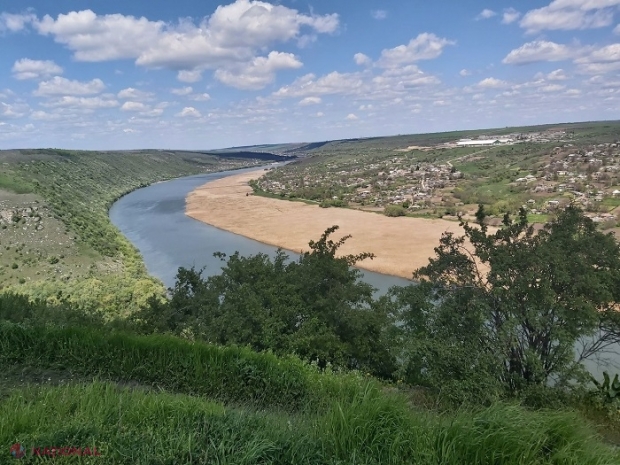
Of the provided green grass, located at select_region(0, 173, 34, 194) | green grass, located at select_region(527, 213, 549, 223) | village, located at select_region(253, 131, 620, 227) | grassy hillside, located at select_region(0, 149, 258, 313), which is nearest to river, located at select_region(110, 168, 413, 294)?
grassy hillside, located at select_region(0, 149, 258, 313)

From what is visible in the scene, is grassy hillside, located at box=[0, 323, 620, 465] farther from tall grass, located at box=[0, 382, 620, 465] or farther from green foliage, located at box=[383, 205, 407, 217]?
green foliage, located at box=[383, 205, 407, 217]

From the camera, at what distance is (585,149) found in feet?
317

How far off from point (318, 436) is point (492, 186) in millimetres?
72908

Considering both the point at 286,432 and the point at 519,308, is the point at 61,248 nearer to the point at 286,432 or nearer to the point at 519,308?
the point at 519,308

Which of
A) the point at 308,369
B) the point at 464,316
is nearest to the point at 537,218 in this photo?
the point at 464,316

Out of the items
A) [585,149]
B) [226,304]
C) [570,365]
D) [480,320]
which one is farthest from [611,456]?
[585,149]

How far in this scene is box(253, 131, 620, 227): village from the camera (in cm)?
5120

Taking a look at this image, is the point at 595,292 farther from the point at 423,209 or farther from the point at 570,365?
the point at 423,209

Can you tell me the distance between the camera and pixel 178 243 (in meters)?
46.1

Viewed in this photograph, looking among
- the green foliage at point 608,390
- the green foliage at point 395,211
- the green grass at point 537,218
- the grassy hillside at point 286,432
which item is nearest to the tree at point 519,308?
the green foliage at point 608,390

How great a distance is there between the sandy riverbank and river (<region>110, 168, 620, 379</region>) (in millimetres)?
1726

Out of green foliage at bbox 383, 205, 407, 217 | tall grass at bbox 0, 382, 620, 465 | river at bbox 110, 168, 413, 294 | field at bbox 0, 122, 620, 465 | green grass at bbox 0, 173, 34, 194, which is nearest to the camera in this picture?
tall grass at bbox 0, 382, 620, 465

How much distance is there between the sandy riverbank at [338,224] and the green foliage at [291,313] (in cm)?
1518

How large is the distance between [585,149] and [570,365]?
103708 millimetres
